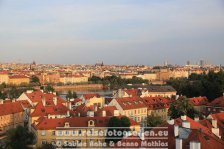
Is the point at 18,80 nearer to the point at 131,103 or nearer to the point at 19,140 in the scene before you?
the point at 131,103

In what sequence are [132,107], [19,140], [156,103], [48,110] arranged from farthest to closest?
[156,103] → [132,107] → [48,110] → [19,140]

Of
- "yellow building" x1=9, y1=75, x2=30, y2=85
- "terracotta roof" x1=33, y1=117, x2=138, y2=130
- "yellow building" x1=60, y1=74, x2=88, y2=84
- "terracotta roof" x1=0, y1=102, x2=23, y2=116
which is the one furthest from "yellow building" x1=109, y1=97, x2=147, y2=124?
"yellow building" x1=60, y1=74, x2=88, y2=84

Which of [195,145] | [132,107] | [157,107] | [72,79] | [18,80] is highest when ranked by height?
[195,145]

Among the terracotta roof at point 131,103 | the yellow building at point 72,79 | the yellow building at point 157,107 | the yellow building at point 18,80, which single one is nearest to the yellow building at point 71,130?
the terracotta roof at point 131,103

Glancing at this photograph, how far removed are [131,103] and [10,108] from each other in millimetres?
5362

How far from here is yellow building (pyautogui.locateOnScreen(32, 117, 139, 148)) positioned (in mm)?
11629

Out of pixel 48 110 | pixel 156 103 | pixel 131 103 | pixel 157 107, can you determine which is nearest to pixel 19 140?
pixel 48 110

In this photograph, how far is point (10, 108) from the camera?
1898cm

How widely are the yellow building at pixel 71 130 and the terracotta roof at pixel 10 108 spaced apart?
4.92 meters

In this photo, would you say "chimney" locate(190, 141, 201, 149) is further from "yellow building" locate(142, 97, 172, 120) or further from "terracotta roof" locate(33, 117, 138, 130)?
"yellow building" locate(142, 97, 172, 120)

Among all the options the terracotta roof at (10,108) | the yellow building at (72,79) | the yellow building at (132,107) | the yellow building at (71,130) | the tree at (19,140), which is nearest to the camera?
the yellow building at (71,130)

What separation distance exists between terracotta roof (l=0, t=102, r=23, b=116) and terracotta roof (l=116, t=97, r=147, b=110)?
15.0 feet

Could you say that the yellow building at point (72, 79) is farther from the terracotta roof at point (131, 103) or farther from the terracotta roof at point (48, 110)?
the terracotta roof at point (48, 110)

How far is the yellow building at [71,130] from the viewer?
38.2 ft
